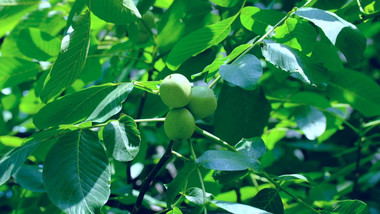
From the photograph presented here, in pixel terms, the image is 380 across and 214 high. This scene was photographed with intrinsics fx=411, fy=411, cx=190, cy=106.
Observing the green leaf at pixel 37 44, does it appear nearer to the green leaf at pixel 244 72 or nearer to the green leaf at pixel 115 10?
the green leaf at pixel 115 10

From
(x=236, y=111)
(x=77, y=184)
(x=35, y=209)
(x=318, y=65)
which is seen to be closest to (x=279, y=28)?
(x=318, y=65)

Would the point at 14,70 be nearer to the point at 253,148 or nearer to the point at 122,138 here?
the point at 122,138

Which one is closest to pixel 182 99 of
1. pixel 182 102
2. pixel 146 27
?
pixel 182 102

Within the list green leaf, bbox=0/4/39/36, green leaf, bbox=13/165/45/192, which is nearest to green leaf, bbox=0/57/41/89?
green leaf, bbox=0/4/39/36

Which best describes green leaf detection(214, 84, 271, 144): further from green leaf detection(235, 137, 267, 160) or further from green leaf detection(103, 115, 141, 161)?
green leaf detection(103, 115, 141, 161)

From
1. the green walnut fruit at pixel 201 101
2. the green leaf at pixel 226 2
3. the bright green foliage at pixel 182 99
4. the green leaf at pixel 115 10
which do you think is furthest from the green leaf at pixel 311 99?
the green leaf at pixel 115 10

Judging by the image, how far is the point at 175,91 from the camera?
2.77 feet

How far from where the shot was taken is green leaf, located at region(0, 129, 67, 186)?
813 millimetres

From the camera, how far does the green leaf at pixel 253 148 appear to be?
0.90 meters

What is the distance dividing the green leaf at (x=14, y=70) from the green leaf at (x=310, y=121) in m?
0.91

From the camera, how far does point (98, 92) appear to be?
0.95 m

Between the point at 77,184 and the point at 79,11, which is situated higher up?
the point at 79,11

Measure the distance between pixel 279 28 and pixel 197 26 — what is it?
1.55 feet

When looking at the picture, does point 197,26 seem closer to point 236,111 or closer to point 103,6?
point 236,111
